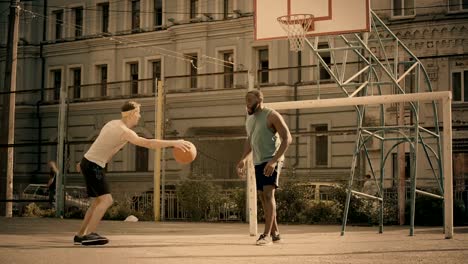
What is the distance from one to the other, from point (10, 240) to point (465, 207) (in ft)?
35.8

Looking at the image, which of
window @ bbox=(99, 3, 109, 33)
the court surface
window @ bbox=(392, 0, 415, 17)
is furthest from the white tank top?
window @ bbox=(99, 3, 109, 33)

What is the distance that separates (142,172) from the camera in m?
31.2

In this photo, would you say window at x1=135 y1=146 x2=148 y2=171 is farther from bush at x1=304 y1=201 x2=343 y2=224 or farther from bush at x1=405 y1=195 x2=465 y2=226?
bush at x1=405 y1=195 x2=465 y2=226

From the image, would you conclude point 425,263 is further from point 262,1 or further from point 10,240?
point 262,1

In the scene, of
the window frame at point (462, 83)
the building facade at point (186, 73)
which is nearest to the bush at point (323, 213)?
the building facade at point (186, 73)

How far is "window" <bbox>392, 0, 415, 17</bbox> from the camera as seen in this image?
103ft

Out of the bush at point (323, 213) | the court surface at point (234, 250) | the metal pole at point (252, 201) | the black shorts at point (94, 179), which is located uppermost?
the black shorts at point (94, 179)

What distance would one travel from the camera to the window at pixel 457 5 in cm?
3023

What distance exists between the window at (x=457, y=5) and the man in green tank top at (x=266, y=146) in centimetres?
2300

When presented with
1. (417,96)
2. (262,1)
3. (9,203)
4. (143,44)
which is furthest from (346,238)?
(143,44)

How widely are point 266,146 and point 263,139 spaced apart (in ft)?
0.34

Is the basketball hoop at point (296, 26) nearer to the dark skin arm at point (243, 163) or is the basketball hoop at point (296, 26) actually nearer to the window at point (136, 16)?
the dark skin arm at point (243, 163)

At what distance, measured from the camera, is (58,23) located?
41.0 meters

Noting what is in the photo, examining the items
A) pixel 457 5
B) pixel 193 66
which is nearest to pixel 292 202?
pixel 457 5
